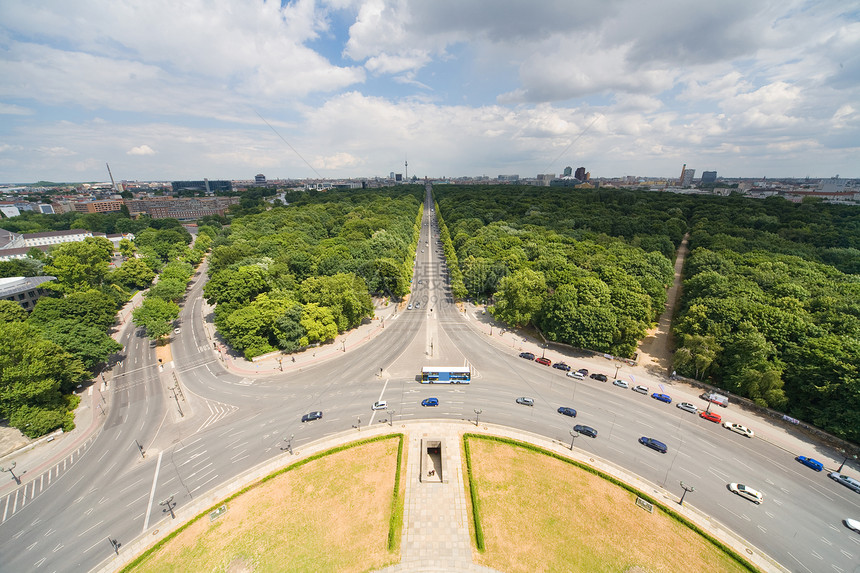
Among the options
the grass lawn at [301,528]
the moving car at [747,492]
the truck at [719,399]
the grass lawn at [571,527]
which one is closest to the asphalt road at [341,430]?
the moving car at [747,492]

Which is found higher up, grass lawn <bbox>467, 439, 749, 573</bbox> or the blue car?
the blue car

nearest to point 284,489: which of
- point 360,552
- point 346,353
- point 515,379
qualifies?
point 360,552

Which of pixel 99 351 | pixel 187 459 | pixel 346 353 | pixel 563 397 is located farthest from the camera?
pixel 346 353

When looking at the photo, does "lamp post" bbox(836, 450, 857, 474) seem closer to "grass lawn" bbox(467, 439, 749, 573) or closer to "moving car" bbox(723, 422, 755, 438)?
"moving car" bbox(723, 422, 755, 438)

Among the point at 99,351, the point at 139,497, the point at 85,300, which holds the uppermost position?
the point at 85,300

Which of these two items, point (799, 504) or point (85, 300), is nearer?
point (799, 504)

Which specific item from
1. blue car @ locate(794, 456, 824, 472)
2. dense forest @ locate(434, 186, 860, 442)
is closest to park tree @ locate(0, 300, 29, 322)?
dense forest @ locate(434, 186, 860, 442)

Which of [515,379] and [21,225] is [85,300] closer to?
[515,379]
